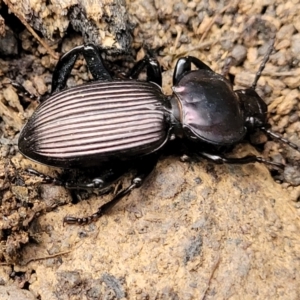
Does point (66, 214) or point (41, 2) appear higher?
point (41, 2)

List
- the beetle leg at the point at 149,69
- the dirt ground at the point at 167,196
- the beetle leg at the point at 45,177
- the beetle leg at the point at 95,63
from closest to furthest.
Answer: the dirt ground at the point at 167,196, the beetle leg at the point at 45,177, the beetle leg at the point at 95,63, the beetle leg at the point at 149,69

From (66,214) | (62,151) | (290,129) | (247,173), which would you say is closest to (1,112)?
(62,151)

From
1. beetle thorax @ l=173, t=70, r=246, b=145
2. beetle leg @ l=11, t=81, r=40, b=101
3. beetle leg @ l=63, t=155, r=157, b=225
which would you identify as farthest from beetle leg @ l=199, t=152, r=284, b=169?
beetle leg @ l=11, t=81, r=40, b=101

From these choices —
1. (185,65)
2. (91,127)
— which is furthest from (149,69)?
(91,127)

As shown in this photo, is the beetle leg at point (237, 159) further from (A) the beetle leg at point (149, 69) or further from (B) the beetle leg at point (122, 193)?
(A) the beetle leg at point (149, 69)

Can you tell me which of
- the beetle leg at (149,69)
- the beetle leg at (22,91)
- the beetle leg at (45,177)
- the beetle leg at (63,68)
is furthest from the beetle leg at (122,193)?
the beetle leg at (22,91)

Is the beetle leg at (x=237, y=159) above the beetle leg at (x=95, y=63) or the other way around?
the other way around

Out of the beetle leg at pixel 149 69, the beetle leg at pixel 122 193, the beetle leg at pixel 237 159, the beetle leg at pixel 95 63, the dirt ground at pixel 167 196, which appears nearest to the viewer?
the dirt ground at pixel 167 196

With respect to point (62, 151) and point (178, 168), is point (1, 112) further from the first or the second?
point (178, 168)
